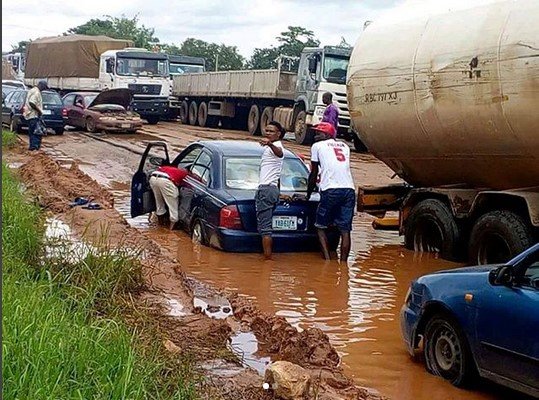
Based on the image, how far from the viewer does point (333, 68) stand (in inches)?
1088

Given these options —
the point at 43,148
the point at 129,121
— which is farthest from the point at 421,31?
the point at 129,121

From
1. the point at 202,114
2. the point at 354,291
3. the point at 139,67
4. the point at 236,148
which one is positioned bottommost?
the point at 354,291

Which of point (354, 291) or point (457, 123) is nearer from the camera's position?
point (354, 291)

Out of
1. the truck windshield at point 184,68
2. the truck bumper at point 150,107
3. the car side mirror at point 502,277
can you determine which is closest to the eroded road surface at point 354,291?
the car side mirror at point 502,277

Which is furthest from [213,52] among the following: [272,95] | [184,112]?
[272,95]

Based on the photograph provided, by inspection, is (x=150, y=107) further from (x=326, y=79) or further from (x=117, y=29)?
(x=117, y=29)

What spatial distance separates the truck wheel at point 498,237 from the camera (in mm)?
9484

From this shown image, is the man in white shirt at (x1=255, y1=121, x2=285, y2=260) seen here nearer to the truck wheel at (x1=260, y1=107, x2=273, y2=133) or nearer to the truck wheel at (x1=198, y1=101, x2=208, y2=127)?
the truck wheel at (x1=260, y1=107, x2=273, y2=133)

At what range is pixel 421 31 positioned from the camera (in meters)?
11.0

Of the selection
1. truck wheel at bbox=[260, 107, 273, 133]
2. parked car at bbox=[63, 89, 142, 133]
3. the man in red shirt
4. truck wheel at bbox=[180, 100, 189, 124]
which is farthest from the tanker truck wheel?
truck wheel at bbox=[180, 100, 189, 124]

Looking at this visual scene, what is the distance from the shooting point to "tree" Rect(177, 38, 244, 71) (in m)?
83.5

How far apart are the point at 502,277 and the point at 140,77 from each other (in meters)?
32.6

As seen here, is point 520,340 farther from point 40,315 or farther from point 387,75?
point 387,75

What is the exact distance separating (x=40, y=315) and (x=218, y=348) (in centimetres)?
164
